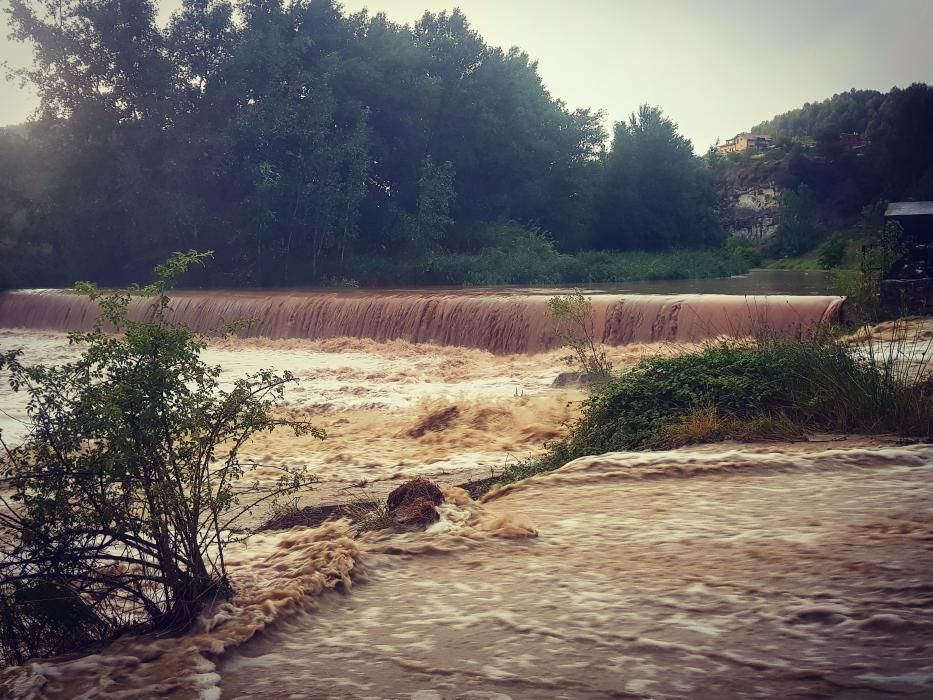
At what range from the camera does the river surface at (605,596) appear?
317 centimetres

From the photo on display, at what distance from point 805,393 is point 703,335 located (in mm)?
Answer: 7492

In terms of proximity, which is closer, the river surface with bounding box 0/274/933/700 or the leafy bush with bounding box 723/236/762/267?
the river surface with bounding box 0/274/933/700

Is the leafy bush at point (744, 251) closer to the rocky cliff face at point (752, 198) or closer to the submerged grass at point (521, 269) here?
the rocky cliff face at point (752, 198)

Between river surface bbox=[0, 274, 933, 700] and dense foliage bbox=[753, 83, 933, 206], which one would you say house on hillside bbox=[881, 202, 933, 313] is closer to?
river surface bbox=[0, 274, 933, 700]

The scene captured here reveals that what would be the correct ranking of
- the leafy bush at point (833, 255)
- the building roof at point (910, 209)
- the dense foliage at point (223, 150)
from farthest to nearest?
the leafy bush at point (833, 255), the dense foliage at point (223, 150), the building roof at point (910, 209)

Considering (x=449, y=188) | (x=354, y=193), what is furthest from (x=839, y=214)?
(x=354, y=193)

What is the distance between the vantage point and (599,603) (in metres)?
3.79

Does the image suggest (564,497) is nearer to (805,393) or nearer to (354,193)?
(805,393)

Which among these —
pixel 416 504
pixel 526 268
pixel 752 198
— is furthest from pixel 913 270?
pixel 752 198

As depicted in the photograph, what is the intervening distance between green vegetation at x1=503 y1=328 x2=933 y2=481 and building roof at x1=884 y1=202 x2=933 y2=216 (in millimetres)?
6223

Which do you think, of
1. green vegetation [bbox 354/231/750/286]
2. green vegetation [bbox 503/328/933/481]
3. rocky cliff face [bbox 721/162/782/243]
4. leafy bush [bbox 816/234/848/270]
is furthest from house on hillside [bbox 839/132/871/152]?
green vegetation [bbox 503/328/933/481]

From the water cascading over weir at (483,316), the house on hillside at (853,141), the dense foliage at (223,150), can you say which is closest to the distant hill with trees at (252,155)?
the dense foliage at (223,150)

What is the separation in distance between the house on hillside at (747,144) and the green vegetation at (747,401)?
57.6 metres

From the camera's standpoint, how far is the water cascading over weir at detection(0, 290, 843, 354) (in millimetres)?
14414
